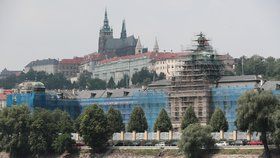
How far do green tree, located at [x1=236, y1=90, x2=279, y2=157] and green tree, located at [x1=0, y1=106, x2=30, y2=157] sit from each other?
41.8 metres

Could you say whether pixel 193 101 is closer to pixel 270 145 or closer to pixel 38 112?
pixel 38 112

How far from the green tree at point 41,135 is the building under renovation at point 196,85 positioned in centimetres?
2293

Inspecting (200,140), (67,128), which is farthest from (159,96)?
(200,140)

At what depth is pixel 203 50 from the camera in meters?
145

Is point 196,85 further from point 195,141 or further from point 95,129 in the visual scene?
point 195,141

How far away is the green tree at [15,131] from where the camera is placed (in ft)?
419

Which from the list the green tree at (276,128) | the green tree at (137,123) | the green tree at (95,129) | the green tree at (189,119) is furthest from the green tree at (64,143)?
the green tree at (276,128)

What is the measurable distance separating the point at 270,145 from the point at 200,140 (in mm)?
9098

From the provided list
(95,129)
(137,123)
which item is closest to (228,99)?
(137,123)

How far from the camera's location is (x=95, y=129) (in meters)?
119

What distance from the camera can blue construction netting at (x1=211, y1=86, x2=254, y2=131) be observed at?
13400 centimetres

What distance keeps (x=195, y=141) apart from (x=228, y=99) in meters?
32.2

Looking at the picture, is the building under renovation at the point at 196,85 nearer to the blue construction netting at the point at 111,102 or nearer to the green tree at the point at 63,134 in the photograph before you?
the blue construction netting at the point at 111,102

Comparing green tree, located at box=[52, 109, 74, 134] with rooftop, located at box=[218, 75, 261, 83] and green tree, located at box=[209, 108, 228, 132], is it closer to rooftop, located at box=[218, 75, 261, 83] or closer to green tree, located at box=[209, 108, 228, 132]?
green tree, located at box=[209, 108, 228, 132]
